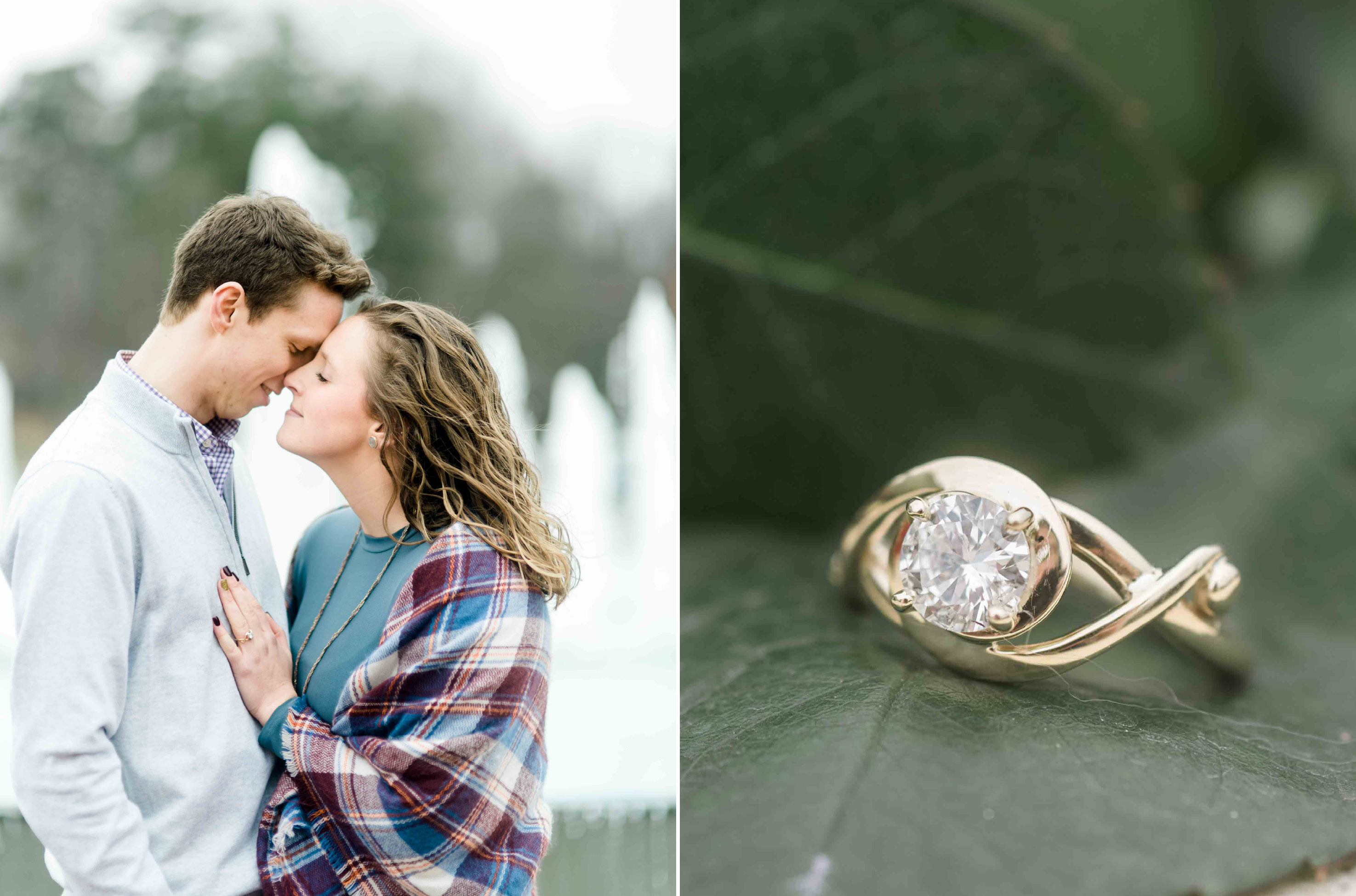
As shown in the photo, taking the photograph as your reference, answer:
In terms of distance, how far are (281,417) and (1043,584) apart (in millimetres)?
1497

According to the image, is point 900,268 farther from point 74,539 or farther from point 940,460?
point 74,539

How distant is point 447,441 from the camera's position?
0.56 meters

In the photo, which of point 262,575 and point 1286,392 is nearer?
point 262,575

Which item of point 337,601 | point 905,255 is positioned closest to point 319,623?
point 337,601

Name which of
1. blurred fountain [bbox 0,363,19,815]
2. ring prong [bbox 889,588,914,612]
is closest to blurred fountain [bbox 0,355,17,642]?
blurred fountain [bbox 0,363,19,815]

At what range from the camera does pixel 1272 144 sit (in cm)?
89

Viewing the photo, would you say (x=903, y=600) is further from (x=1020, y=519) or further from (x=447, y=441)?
(x=447, y=441)

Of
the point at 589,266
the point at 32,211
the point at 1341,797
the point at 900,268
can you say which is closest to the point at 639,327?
the point at 589,266

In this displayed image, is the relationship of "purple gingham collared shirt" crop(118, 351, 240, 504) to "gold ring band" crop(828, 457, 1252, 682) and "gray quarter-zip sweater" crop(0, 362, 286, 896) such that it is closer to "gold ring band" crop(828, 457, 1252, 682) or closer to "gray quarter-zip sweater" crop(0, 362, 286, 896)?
"gray quarter-zip sweater" crop(0, 362, 286, 896)

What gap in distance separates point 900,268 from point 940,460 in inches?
9.7

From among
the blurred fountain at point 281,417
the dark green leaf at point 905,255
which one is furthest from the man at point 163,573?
the blurred fountain at point 281,417

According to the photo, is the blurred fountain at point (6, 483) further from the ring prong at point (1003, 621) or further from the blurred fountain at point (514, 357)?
the ring prong at point (1003, 621)

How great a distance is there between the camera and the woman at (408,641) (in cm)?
48

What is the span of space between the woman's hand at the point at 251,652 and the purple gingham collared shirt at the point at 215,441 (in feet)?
0.21
